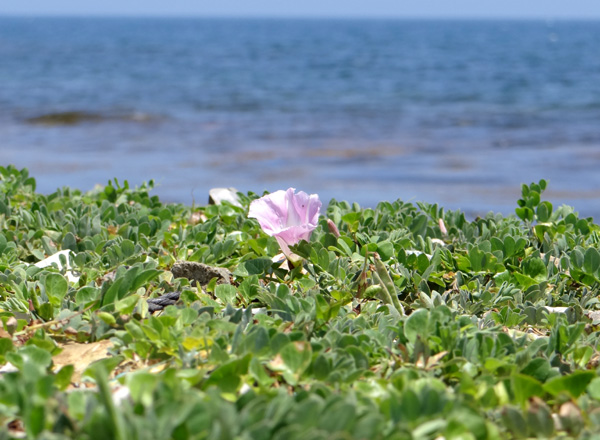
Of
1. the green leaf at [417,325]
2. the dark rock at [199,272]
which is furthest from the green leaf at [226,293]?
the green leaf at [417,325]

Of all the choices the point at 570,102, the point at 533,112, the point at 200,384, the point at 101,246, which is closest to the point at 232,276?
the point at 101,246

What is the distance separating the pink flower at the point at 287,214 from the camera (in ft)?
8.06

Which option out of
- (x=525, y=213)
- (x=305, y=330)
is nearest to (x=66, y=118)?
(x=525, y=213)

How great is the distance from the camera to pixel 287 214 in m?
2.51

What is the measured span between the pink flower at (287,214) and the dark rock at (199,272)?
0.24 meters

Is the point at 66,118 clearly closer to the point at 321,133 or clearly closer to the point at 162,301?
the point at 321,133

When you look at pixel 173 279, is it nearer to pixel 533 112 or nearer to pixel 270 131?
pixel 270 131

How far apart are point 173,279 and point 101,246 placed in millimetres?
454

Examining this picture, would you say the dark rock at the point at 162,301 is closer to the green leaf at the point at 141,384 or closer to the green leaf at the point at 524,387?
the green leaf at the point at 141,384

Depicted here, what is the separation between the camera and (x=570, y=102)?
17.7 meters

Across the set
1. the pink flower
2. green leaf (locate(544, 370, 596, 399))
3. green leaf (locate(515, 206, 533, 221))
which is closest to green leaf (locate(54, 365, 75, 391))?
the pink flower

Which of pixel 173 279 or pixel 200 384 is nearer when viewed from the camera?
pixel 200 384

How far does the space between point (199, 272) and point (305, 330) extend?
0.72 meters

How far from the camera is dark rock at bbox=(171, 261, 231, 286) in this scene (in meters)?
2.62
